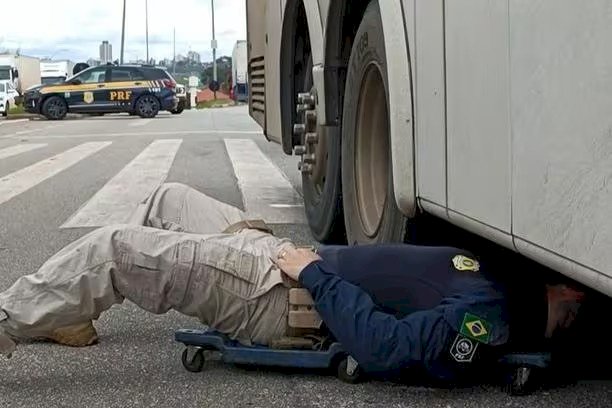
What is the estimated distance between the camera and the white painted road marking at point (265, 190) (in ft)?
24.7

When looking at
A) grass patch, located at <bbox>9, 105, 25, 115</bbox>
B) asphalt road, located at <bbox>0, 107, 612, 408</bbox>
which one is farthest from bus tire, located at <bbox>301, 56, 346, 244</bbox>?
grass patch, located at <bbox>9, 105, 25, 115</bbox>

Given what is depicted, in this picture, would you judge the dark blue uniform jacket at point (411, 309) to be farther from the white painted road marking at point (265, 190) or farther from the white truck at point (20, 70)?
the white truck at point (20, 70)

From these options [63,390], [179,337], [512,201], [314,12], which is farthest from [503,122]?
[314,12]

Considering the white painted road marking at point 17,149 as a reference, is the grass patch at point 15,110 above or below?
above

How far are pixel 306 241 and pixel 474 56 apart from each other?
3.71 metres

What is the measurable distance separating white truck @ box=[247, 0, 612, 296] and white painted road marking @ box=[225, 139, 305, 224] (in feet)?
3.00

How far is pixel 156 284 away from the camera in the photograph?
3367mm

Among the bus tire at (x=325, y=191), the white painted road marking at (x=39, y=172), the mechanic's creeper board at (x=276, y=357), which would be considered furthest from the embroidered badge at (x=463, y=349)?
the white painted road marking at (x=39, y=172)

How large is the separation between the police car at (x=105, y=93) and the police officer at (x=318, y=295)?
1029 inches

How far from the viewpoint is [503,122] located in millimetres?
2402

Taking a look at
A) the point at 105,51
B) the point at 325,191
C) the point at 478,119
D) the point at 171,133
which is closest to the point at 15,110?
the point at 105,51

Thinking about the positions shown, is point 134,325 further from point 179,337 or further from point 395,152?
point 395,152

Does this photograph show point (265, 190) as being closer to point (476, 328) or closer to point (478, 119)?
point (476, 328)

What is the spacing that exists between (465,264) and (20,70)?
52.6 meters
